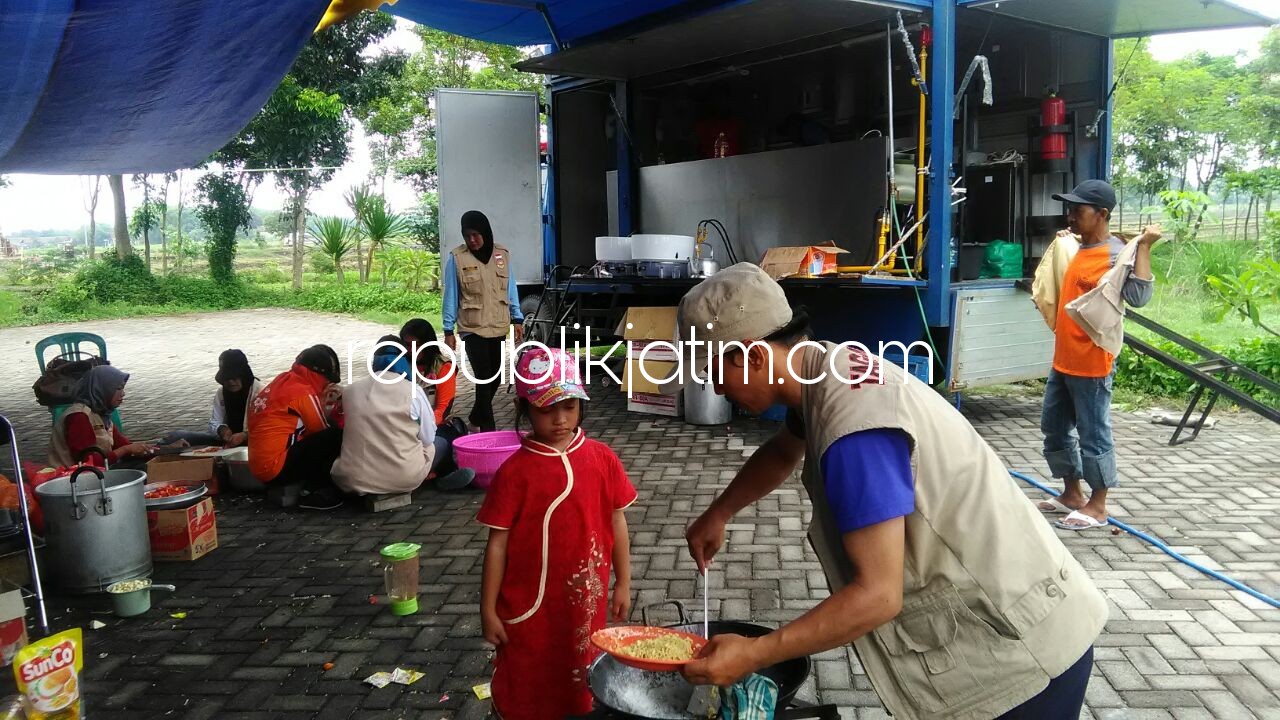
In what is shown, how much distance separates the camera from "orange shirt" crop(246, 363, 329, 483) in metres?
5.46

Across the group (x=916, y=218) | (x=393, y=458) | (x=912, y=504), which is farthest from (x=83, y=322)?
(x=912, y=504)

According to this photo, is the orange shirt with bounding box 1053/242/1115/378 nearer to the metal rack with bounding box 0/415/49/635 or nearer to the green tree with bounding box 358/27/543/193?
the metal rack with bounding box 0/415/49/635

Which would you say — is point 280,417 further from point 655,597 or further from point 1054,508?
point 1054,508

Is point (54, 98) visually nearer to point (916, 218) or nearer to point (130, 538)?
point (130, 538)

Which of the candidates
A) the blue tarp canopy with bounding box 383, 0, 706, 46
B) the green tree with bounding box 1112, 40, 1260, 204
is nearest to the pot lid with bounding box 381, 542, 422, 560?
the blue tarp canopy with bounding box 383, 0, 706, 46

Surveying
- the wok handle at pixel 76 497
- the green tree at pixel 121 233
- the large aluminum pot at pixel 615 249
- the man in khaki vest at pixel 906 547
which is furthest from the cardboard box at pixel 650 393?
the green tree at pixel 121 233

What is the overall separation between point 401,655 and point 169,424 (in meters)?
6.05

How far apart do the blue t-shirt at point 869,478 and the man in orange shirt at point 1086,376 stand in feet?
12.3

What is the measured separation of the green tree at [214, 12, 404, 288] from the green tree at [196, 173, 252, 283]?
1.65ft

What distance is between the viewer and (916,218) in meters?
7.13

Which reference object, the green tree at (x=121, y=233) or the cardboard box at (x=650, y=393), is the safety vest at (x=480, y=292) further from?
the green tree at (x=121, y=233)

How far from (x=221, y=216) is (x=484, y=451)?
63.7 feet

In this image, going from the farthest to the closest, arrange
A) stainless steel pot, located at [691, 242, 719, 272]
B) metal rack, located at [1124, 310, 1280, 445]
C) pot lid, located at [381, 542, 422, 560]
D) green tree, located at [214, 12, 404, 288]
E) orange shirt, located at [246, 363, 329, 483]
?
1. green tree, located at [214, 12, 404, 288]
2. stainless steel pot, located at [691, 242, 719, 272]
3. metal rack, located at [1124, 310, 1280, 445]
4. orange shirt, located at [246, 363, 329, 483]
5. pot lid, located at [381, 542, 422, 560]

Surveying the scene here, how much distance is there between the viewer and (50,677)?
263 cm
